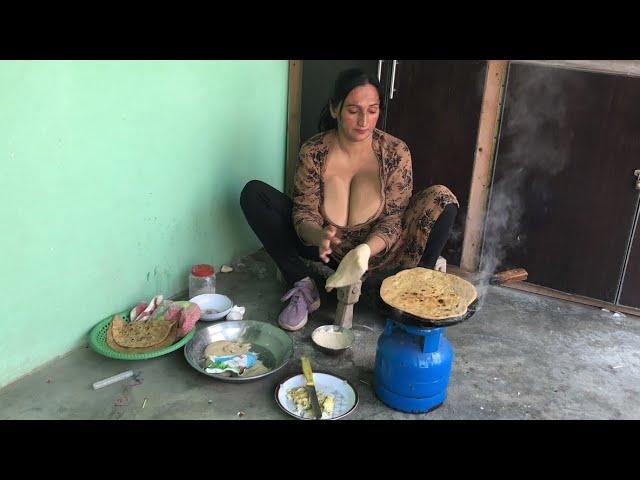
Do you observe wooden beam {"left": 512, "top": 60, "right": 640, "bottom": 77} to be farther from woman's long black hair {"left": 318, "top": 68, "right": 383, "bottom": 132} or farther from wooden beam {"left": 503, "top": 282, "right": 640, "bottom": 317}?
wooden beam {"left": 503, "top": 282, "right": 640, "bottom": 317}

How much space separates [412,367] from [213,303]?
111 cm

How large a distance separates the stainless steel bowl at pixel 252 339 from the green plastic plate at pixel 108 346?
0.03 m

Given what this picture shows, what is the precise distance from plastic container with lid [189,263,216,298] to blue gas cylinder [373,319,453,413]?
1.03 m

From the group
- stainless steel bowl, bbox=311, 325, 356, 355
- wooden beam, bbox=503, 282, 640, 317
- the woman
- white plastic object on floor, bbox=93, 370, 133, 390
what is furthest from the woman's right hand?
wooden beam, bbox=503, 282, 640, 317

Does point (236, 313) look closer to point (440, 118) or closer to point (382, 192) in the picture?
point (382, 192)

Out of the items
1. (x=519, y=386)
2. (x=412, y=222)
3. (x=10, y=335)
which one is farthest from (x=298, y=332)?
(x=10, y=335)

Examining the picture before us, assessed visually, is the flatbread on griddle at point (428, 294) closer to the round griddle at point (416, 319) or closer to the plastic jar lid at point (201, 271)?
the round griddle at point (416, 319)

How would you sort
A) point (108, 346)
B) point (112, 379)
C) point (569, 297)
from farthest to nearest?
1. point (569, 297)
2. point (108, 346)
3. point (112, 379)

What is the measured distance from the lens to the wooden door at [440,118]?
3.10 metres

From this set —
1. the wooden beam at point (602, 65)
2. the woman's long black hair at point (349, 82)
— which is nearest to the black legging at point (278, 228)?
the woman's long black hair at point (349, 82)

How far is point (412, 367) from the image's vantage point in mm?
2150

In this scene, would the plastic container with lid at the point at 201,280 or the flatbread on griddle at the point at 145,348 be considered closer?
the flatbread on griddle at the point at 145,348

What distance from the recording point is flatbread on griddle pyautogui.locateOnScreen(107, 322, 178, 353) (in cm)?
246

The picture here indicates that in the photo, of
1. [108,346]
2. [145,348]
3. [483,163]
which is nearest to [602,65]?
[483,163]
